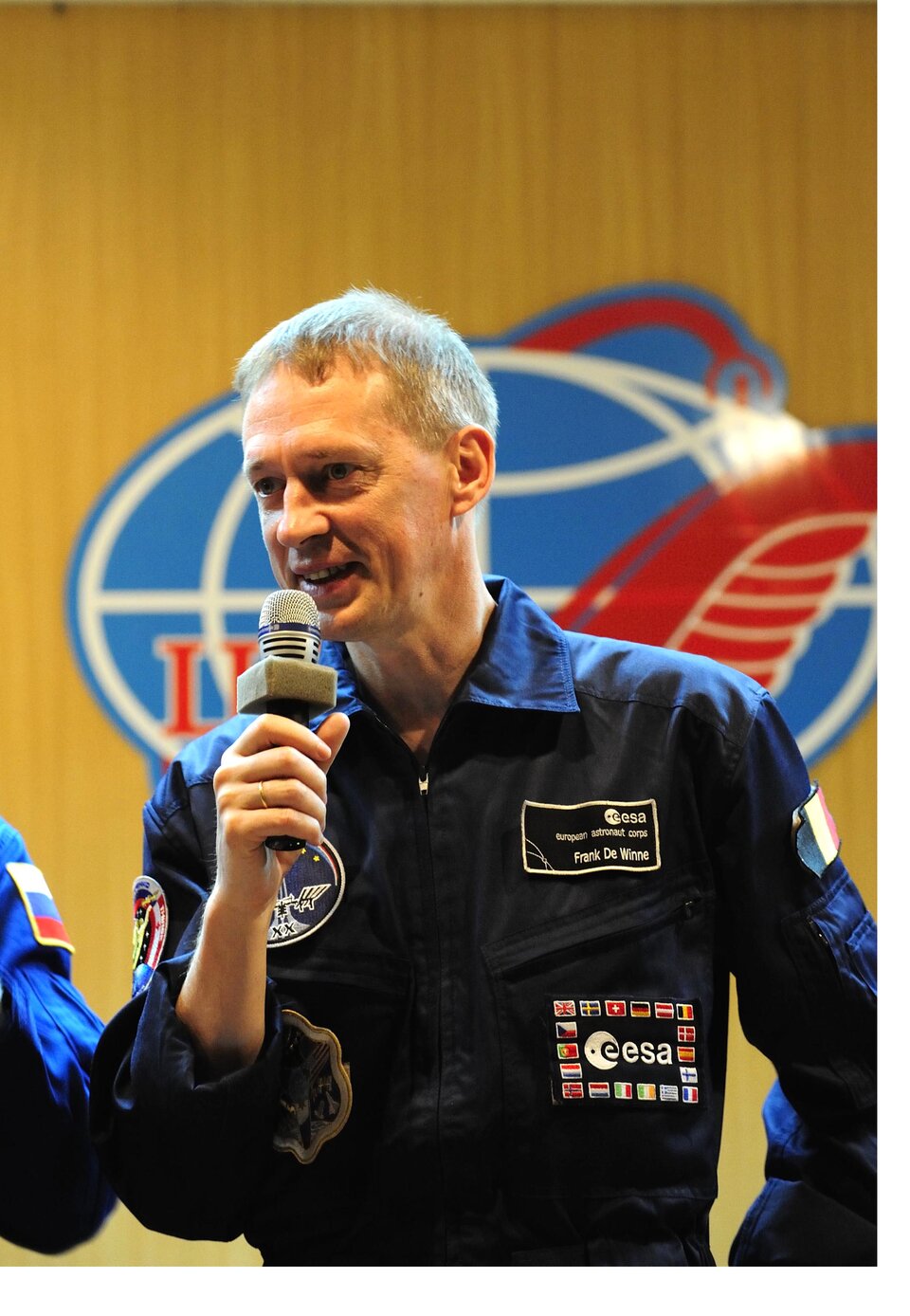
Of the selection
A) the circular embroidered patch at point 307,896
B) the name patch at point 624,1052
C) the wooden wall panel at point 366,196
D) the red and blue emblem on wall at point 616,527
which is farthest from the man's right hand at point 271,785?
the wooden wall panel at point 366,196

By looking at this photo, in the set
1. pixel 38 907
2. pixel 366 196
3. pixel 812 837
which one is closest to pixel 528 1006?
pixel 812 837

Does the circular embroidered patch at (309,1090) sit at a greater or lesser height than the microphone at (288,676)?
lesser

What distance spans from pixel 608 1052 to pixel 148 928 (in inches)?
20.9

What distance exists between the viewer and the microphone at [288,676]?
4.32ft

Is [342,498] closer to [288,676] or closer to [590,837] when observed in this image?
[288,676]

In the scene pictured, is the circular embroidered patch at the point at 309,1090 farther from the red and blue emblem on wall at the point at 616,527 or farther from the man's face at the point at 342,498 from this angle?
the red and blue emblem on wall at the point at 616,527

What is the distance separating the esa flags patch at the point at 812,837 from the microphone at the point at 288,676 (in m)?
0.56

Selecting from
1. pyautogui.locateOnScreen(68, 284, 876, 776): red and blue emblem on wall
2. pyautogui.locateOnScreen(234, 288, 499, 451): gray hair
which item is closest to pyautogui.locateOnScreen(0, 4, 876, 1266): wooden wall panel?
pyautogui.locateOnScreen(68, 284, 876, 776): red and blue emblem on wall

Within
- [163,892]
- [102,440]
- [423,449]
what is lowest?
[163,892]
